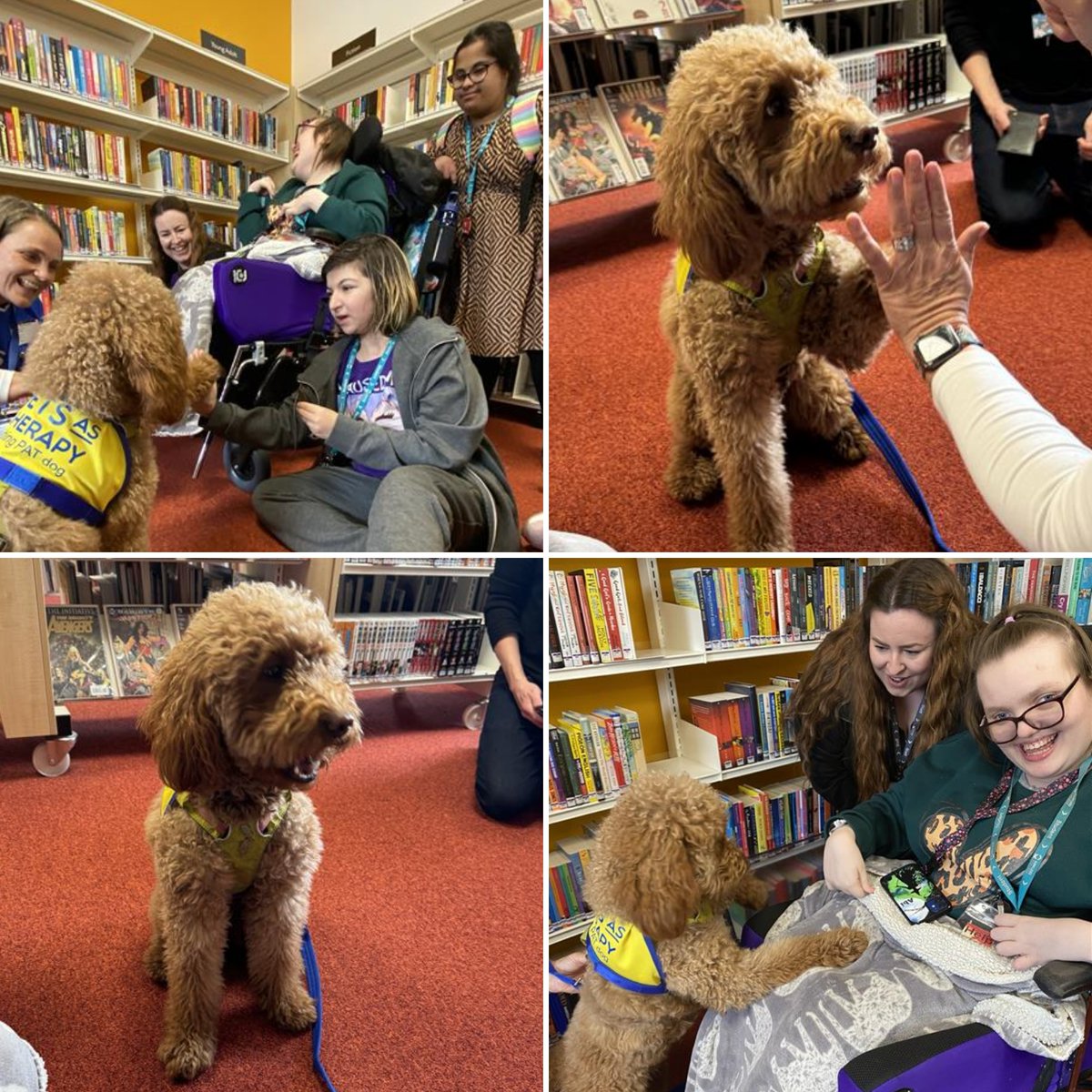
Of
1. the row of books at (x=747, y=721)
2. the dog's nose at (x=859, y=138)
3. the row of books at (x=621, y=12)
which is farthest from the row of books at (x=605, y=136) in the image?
the row of books at (x=747, y=721)

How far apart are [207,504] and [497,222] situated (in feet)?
2.11

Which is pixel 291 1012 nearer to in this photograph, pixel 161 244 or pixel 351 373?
pixel 351 373

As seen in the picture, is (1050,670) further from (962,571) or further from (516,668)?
(516,668)

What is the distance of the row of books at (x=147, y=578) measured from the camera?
1159 millimetres

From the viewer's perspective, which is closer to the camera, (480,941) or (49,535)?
(49,535)

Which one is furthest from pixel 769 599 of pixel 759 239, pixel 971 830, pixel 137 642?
pixel 137 642

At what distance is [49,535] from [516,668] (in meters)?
0.94

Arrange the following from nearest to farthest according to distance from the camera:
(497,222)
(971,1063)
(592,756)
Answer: (971,1063)
(497,222)
(592,756)

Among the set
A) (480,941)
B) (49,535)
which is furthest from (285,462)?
(480,941)

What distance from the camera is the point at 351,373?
3.79ft

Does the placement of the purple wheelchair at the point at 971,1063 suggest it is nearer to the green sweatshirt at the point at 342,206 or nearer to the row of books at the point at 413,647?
the row of books at the point at 413,647

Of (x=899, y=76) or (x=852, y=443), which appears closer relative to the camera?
(x=852, y=443)

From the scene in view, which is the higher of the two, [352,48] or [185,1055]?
[352,48]

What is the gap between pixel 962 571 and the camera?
5.36 ft
